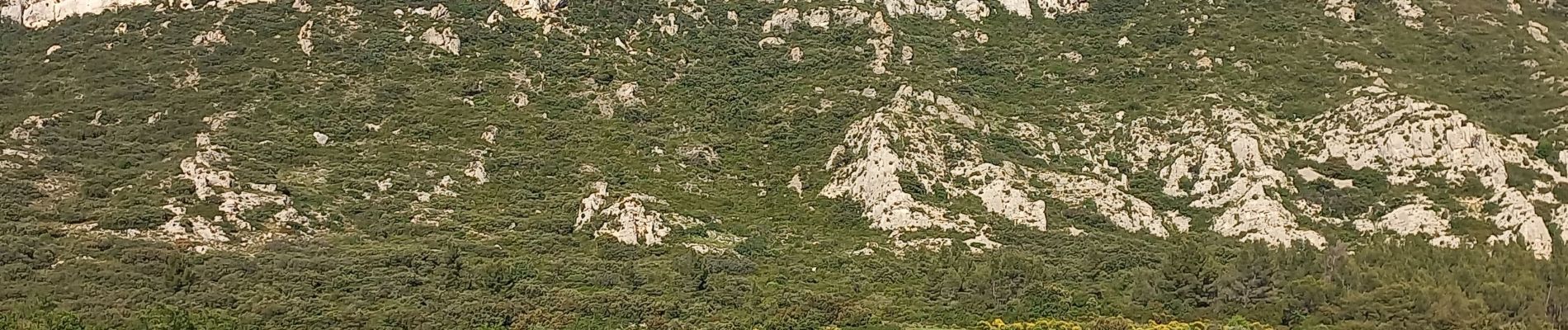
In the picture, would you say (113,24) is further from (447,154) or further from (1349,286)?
(1349,286)

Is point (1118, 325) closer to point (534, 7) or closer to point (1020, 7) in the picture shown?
point (1020, 7)

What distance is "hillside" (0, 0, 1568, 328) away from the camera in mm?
76375

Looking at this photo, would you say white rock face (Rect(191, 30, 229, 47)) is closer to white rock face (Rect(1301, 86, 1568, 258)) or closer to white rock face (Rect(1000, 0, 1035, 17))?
white rock face (Rect(1000, 0, 1035, 17))

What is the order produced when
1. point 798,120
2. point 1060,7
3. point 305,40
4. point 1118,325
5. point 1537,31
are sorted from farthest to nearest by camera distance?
point 1060,7 < point 1537,31 < point 305,40 < point 798,120 < point 1118,325

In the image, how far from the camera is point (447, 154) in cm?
9769

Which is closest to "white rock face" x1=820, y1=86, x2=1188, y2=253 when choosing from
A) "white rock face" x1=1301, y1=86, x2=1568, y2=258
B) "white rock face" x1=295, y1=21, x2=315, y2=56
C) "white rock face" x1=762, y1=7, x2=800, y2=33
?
"white rock face" x1=1301, y1=86, x2=1568, y2=258

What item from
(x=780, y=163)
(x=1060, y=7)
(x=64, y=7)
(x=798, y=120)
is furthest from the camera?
(x=1060, y=7)

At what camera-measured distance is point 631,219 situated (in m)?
89.2

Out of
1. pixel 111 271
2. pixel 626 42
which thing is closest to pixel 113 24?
pixel 626 42

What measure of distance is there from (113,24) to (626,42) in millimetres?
43971

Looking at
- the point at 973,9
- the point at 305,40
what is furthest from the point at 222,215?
the point at 973,9

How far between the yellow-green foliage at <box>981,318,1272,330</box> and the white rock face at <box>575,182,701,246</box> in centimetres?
2488

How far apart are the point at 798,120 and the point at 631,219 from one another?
22.6 meters

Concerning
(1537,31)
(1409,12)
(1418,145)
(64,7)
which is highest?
(64,7)
